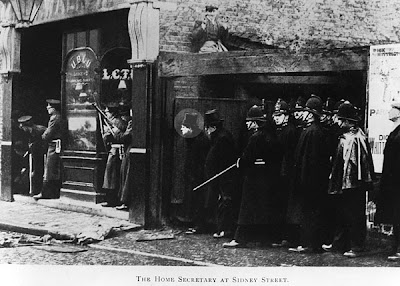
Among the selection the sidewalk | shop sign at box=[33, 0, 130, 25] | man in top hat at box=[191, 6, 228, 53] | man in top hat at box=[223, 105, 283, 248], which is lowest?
the sidewalk

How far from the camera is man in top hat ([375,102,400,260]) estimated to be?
3137 mm

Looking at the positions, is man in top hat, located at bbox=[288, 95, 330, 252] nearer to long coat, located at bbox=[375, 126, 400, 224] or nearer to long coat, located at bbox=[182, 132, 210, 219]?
long coat, located at bbox=[375, 126, 400, 224]

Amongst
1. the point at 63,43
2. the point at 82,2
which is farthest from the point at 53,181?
the point at 82,2

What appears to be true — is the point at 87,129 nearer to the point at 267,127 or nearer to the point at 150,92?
the point at 150,92

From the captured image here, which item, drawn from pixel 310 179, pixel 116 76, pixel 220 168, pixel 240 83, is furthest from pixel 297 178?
pixel 116 76

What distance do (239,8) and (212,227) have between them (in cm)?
121

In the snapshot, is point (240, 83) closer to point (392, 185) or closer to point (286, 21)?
point (286, 21)

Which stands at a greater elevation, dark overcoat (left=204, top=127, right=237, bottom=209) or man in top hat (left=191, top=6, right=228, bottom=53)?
man in top hat (left=191, top=6, right=228, bottom=53)

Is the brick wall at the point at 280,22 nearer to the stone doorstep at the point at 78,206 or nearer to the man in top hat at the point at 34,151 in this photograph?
the stone doorstep at the point at 78,206

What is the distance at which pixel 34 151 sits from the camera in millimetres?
4270

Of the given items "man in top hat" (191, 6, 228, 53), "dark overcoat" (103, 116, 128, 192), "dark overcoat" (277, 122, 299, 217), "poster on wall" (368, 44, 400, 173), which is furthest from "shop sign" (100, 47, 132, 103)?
"poster on wall" (368, 44, 400, 173)

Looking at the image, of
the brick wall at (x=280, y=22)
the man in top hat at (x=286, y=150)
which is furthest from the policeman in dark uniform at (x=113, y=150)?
the man in top hat at (x=286, y=150)

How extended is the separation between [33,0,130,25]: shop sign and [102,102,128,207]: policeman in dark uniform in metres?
0.58

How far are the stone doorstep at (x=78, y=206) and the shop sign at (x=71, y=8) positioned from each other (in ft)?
3.75
